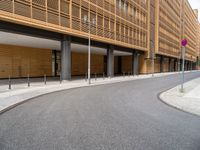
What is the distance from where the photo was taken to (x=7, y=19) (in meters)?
14.7

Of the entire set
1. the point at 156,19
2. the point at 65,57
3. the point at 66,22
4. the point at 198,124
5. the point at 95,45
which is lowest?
the point at 198,124

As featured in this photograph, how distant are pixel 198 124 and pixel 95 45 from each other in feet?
72.0

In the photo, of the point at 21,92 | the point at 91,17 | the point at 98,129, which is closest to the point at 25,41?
the point at 91,17

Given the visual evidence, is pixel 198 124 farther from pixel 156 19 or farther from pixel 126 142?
pixel 156 19

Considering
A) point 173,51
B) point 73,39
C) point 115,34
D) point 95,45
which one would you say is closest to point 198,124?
point 73,39

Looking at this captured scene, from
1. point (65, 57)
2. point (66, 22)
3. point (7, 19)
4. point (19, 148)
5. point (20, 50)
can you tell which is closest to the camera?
point (19, 148)

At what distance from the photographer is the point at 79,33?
21469 millimetres

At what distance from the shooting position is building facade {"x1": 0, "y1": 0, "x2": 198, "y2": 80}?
17.0 m

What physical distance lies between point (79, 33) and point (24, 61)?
11.2 metres

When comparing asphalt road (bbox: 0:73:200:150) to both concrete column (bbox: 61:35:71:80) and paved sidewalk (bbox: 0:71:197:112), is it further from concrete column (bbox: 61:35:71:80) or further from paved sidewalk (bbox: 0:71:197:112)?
concrete column (bbox: 61:35:71:80)

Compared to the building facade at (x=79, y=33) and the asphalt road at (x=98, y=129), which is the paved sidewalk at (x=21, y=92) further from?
the building facade at (x=79, y=33)

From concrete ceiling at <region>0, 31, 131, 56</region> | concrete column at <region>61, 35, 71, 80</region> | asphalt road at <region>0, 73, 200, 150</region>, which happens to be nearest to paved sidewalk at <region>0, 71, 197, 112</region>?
asphalt road at <region>0, 73, 200, 150</region>

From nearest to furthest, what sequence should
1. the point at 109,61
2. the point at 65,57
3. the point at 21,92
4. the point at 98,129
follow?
the point at 98,129 → the point at 21,92 → the point at 65,57 → the point at 109,61

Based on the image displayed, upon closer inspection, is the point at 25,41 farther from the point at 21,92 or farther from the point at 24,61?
the point at 21,92
